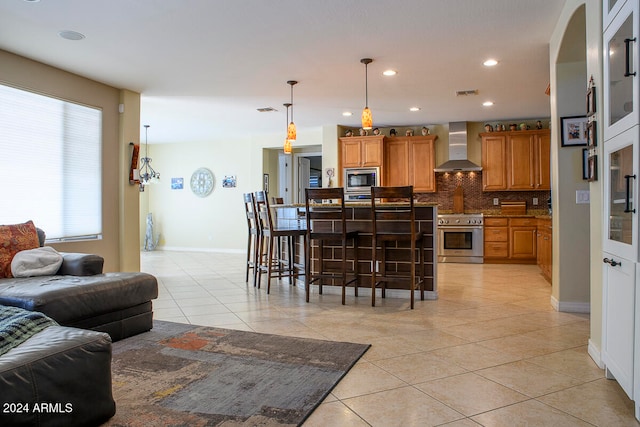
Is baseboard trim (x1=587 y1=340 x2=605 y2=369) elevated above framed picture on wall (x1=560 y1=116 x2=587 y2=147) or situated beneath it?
situated beneath

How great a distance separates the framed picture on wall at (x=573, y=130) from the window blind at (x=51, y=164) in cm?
520

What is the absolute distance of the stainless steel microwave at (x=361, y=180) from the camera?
26.4ft

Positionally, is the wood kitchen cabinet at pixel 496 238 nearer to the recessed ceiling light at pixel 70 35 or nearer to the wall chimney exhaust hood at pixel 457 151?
the wall chimney exhaust hood at pixel 457 151

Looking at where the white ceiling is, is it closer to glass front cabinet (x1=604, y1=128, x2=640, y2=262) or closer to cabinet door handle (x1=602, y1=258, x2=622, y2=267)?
glass front cabinet (x1=604, y1=128, x2=640, y2=262)

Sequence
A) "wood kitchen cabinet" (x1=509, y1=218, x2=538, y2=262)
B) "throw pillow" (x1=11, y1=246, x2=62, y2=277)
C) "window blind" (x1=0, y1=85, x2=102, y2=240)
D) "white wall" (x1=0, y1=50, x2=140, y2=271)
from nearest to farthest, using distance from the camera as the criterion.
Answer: "throw pillow" (x1=11, y1=246, x2=62, y2=277), "window blind" (x1=0, y1=85, x2=102, y2=240), "white wall" (x1=0, y1=50, x2=140, y2=271), "wood kitchen cabinet" (x1=509, y1=218, x2=538, y2=262)

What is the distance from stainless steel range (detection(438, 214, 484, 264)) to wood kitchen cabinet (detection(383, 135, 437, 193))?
31.7 inches

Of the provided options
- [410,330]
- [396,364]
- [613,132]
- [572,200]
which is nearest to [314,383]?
[396,364]

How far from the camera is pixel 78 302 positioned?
276 cm

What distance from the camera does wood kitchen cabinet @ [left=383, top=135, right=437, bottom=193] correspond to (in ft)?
26.4

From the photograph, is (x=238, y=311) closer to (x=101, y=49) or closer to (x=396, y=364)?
(x=396, y=364)

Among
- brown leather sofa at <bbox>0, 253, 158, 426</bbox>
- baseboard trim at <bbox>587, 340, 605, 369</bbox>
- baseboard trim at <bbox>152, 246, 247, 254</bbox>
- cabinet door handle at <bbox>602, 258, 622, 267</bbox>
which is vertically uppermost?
cabinet door handle at <bbox>602, 258, 622, 267</bbox>

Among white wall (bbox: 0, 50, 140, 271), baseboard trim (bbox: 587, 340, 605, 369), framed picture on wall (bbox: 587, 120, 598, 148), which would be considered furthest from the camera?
white wall (bbox: 0, 50, 140, 271)

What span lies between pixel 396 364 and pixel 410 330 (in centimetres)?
79

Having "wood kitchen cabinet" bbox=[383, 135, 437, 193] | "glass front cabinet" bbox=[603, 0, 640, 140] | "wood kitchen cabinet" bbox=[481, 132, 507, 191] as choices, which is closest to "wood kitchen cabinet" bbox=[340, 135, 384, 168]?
"wood kitchen cabinet" bbox=[383, 135, 437, 193]
